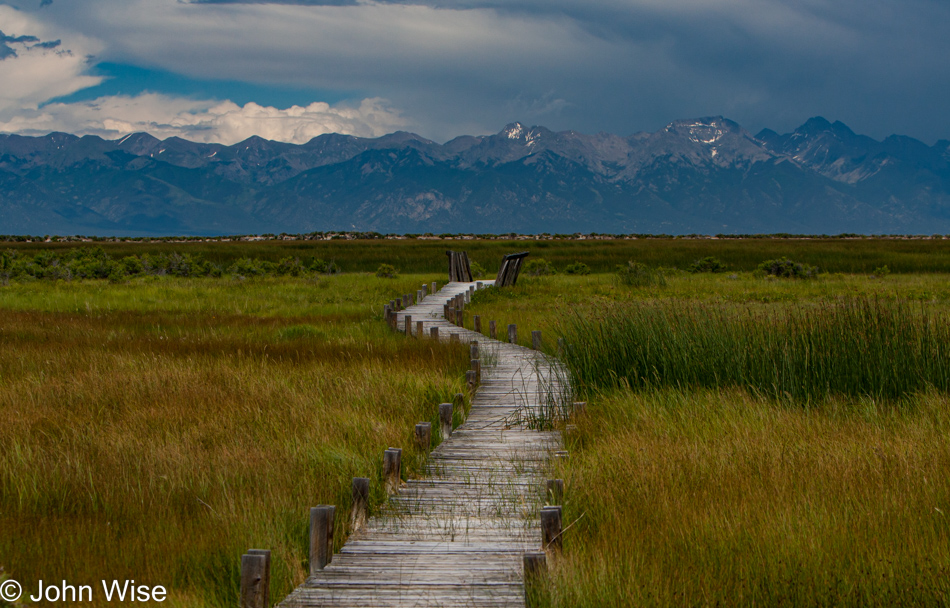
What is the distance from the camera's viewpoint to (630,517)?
16.4 feet

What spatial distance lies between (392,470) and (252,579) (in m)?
1.99

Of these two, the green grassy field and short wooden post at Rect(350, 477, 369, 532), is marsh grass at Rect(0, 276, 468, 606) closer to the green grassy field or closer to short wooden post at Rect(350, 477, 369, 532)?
short wooden post at Rect(350, 477, 369, 532)

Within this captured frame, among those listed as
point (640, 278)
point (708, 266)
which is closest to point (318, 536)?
point (640, 278)

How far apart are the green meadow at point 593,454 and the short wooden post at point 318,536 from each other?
0.20 metres

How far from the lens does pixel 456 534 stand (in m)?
4.87

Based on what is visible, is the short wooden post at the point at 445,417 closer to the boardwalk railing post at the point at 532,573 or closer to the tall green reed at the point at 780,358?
the tall green reed at the point at 780,358

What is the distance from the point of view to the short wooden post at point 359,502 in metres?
4.90

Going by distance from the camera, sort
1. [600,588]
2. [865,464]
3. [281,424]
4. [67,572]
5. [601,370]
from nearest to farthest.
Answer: [600,588]
[67,572]
[865,464]
[281,424]
[601,370]

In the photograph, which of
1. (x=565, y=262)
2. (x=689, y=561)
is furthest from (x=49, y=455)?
(x=565, y=262)

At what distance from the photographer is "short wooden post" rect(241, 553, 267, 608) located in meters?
3.64

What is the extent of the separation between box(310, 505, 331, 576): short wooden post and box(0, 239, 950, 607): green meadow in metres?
0.20

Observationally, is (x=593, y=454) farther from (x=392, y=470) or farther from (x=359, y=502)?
(x=359, y=502)

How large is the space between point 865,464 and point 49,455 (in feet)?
22.6

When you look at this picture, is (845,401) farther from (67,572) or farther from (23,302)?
(23,302)
